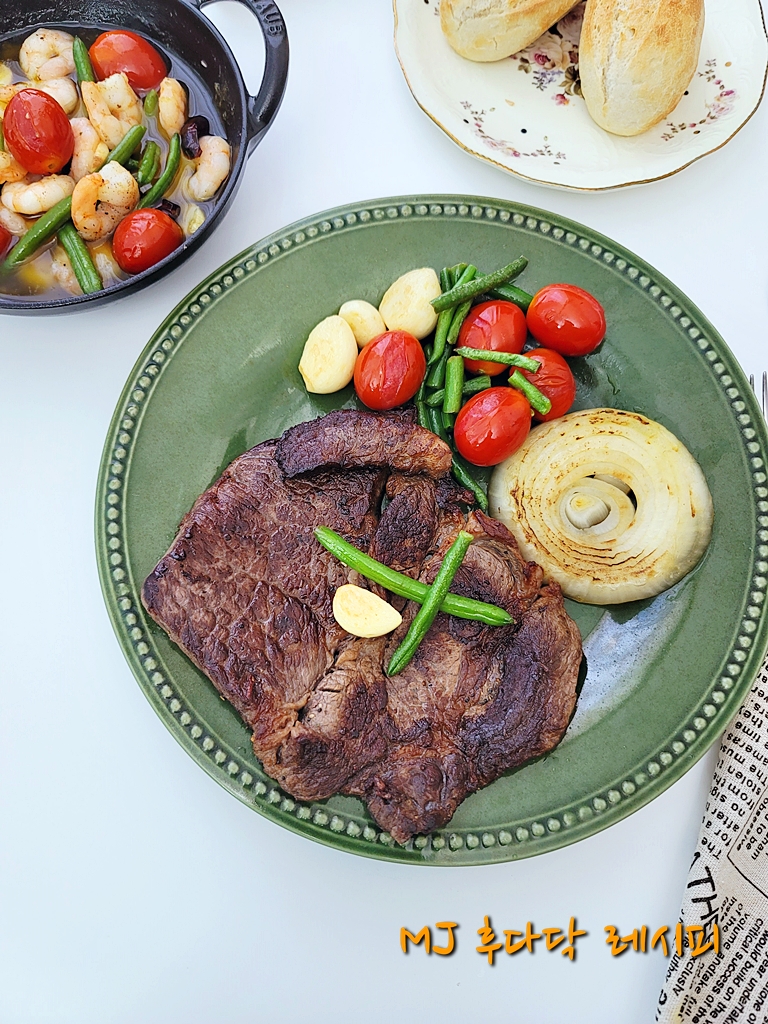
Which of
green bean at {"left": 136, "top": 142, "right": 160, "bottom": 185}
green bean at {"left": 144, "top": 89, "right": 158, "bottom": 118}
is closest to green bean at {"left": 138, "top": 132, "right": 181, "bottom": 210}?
green bean at {"left": 136, "top": 142, "right": 160, "bottom": 185}

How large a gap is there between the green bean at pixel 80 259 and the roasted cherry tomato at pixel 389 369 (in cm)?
88

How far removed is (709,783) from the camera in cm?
261

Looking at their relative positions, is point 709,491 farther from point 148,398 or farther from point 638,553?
point 148,398

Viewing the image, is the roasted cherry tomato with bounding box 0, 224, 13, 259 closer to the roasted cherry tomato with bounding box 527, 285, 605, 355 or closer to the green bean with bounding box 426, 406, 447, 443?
the green bean with bounding box 426, 406, 447, 443

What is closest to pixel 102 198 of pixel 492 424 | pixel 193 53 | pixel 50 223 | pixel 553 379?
pixel 50 223

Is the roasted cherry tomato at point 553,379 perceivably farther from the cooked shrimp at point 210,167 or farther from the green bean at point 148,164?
the green bean at point 148,164

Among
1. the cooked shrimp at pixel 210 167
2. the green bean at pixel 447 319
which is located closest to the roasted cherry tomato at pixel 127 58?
the cooked shrimp at pixel 210 167

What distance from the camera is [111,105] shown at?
106 inches

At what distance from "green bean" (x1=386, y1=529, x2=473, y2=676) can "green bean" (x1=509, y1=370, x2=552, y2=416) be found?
0.49 metres

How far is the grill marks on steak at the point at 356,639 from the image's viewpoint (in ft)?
7.61

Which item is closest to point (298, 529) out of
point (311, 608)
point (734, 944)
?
point (311, 608)

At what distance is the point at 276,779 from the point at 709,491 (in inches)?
62.1

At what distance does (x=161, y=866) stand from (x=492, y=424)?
174cm

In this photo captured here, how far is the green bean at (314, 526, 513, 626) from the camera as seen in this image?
237 cm
